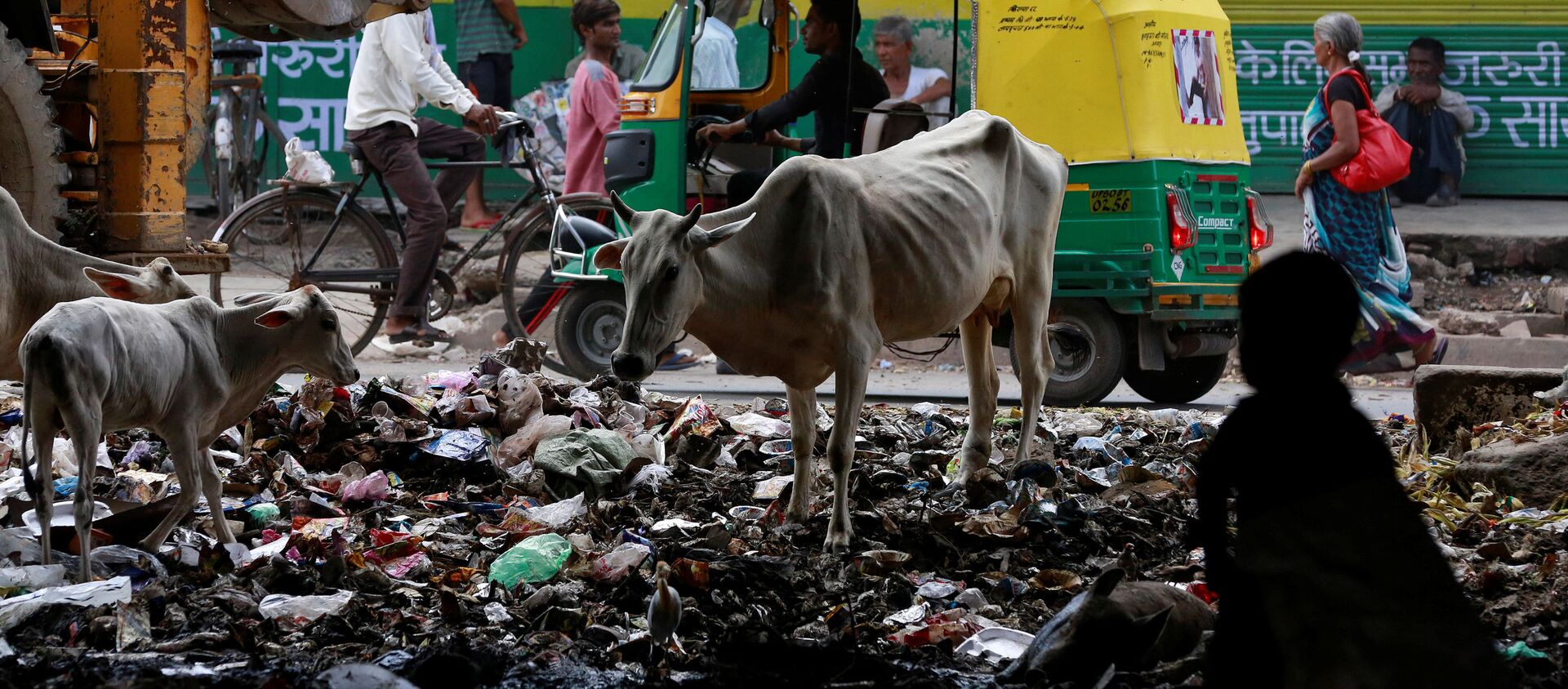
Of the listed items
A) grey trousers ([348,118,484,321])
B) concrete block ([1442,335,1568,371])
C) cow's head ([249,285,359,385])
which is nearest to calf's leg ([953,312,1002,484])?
cow's head ([249,285,359,385])

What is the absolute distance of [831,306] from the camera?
16.7 ft

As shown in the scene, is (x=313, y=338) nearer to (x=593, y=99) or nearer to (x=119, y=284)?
(x=119, y=284)

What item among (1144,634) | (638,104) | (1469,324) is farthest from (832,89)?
(1469,324)

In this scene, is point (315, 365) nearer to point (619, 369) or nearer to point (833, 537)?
point (619, 369)

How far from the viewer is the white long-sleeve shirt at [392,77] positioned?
8906 mm

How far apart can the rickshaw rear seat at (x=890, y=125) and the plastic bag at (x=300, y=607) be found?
4.70 meters

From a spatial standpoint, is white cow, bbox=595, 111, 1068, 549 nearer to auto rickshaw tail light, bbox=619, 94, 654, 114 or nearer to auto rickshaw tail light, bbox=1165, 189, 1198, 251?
auto rickshaw tail light, bbox=1165, 189, 1198, 251

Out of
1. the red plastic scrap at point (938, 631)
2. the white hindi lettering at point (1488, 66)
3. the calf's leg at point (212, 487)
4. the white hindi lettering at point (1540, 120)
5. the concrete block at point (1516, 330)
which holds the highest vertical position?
the white hindi lettering at point (1488, 66)

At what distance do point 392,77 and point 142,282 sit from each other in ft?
13.7

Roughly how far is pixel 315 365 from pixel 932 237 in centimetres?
229

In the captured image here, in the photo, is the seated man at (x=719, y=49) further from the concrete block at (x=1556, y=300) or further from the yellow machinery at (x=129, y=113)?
the concrete block at (x=1556, y=300)

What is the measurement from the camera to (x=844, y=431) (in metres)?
5.16

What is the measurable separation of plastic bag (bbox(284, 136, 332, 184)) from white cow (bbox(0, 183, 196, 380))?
395cm

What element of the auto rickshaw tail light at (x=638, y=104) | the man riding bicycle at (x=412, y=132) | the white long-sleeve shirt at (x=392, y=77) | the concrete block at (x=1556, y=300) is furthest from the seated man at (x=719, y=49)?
the concrete block at (x=1556, y=300)
